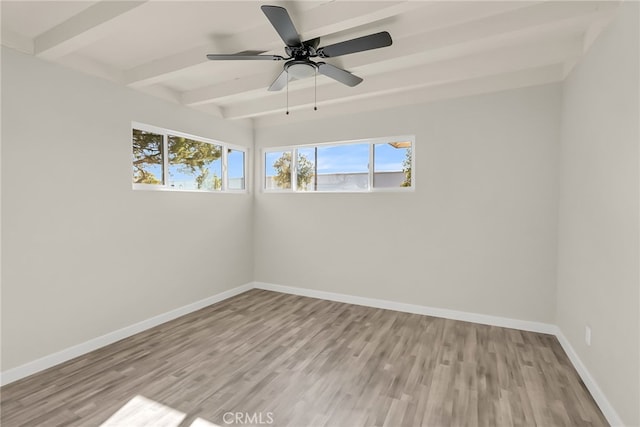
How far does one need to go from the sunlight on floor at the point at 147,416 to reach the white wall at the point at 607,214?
2.52 m

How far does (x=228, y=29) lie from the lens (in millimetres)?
2447

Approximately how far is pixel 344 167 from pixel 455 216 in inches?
63.4

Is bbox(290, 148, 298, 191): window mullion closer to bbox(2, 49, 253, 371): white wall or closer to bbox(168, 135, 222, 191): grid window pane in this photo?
bbox(168, 135, 222, 191): grid window pane

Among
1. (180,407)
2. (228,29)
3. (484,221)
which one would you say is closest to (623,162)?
(484,221)

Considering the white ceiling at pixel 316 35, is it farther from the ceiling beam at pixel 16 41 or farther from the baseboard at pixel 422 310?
the baseboard at pixel 422 310

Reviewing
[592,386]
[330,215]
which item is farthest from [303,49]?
[592,386]

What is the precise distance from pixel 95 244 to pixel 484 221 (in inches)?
160

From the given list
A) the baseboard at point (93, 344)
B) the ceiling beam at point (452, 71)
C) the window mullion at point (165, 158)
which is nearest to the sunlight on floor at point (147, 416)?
the baseboard at point (93, 344)

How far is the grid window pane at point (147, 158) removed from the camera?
11.2 ft

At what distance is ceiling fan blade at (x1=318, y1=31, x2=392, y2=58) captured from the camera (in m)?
2.03

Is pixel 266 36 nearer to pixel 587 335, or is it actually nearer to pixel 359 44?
pixel 359 44

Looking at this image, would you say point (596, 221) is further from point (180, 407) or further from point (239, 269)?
point (239, 269)

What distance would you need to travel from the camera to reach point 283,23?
1.85m


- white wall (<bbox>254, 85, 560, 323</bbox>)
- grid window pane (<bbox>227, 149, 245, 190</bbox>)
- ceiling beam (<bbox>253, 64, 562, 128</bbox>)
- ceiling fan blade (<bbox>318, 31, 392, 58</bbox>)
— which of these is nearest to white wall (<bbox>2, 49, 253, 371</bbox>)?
grid window pane (<bbox>227, 149, 245, 190</bbox>)
